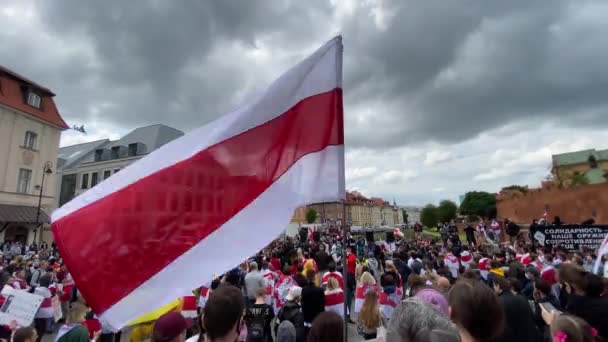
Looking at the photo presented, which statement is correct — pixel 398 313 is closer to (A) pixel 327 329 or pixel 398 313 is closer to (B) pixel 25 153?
(A) pixel 327 329

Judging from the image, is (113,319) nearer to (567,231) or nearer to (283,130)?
(283,130)

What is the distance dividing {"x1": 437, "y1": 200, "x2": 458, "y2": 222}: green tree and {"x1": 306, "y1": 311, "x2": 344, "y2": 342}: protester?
339ft

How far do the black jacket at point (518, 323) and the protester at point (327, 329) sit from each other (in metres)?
2.23

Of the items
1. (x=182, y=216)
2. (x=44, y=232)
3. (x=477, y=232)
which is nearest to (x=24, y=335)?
(x=182, y=216)

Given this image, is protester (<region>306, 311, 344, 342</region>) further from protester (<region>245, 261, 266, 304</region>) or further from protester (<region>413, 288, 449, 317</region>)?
protester (<region>245, 261, 266, 304</region>)

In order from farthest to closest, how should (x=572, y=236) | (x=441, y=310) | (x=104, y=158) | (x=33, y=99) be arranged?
1. (x=104, y=158)
2. (x=33, y=99)
3. (x=572, y=236)
4. (x=441, y=310)

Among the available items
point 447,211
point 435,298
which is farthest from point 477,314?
point 447,211

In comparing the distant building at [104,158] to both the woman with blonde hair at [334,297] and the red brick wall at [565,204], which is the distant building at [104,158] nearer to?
the woman with blonde hair at [334,297]

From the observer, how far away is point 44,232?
31.4 m

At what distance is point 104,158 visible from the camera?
50.0 metres

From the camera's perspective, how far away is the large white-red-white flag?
2623 millimetres

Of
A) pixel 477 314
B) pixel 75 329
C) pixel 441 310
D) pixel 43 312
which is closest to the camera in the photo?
pixel 477 314

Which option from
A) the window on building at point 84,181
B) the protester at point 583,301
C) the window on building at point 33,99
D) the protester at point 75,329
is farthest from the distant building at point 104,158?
the protester at point 583,301

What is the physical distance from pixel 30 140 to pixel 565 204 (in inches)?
2044
